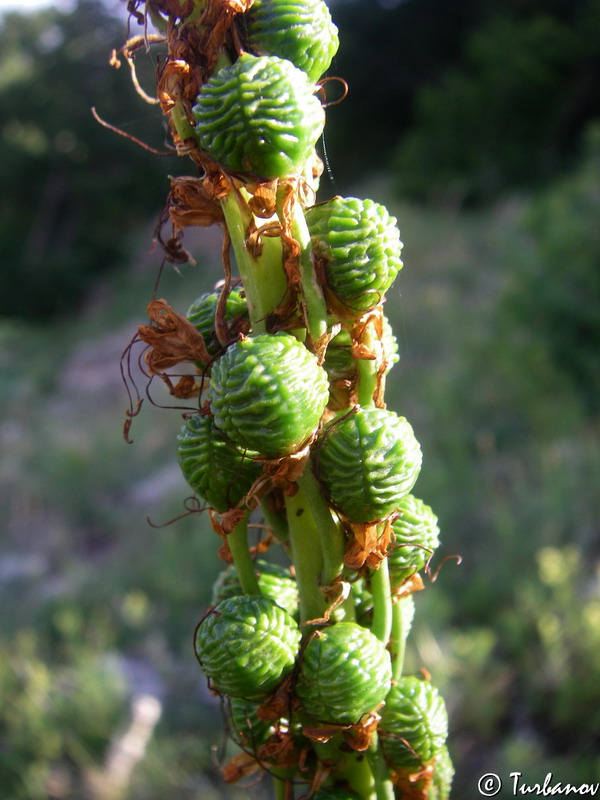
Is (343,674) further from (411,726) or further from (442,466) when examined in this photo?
(442,466)

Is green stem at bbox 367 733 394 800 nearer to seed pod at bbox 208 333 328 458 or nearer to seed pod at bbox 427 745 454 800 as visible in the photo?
seed pod at bbox 427 745 454 800

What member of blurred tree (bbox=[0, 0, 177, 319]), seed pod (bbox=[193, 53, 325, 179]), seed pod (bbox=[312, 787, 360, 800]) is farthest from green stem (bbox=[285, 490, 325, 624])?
blurred tree (bbox=[0, 0, 177, 319])

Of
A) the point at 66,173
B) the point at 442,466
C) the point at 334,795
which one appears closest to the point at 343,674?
the point at 334,795

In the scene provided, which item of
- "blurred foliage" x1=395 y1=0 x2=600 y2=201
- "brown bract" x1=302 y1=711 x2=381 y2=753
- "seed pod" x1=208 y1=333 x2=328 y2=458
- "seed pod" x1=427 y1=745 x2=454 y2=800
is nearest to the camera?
"seed pod" x1=208 y1=333 x2=328 y2=458

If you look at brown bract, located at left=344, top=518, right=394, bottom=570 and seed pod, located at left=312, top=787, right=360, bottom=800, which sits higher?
brown bract, located at left=344, top=518, right=394, bottom=570

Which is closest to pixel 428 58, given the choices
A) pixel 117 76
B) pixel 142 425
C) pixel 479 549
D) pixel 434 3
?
pixel 434 3

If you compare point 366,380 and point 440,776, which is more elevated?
point 366,380

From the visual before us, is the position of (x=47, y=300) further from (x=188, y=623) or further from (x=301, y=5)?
(x=301, y=5)
